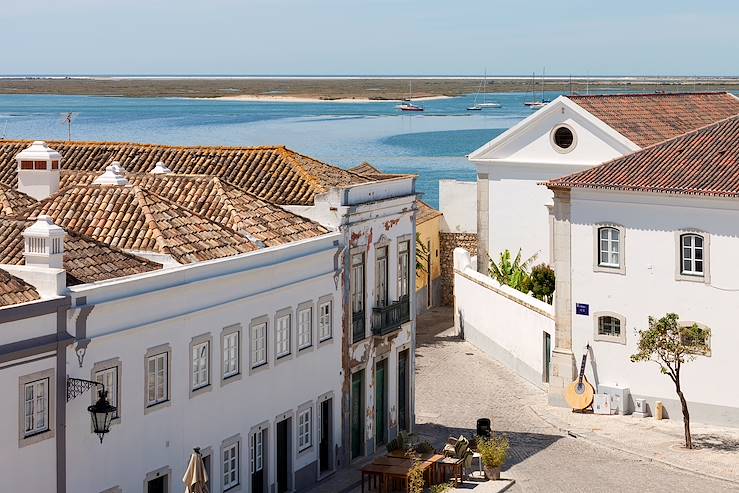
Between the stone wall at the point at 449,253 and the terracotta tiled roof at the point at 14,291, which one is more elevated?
the terracotta tiled roof at the point at 14,291

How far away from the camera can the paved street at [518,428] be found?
31.9 meters

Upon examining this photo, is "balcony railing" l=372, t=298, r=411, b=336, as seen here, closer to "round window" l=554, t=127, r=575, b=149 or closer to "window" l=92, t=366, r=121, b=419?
"window" l=92, t=366, r=121, b=419

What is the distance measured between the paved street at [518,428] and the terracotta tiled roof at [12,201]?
1101cm

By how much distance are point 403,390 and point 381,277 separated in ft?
10.4

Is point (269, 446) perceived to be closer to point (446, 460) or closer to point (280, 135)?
point (446, 460)

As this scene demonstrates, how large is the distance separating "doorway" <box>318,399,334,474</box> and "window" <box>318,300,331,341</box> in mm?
1358

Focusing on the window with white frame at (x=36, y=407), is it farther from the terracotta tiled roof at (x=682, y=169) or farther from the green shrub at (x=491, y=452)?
the terracotta tiled roof at (x=682, y=169)

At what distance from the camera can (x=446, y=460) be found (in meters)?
31.9

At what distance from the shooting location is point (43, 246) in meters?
23.7

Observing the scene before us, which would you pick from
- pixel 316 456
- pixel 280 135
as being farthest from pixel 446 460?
pixel 280 135

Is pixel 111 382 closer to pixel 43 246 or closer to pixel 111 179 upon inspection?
pixel 43 246

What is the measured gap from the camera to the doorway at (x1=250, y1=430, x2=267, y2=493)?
28.9m

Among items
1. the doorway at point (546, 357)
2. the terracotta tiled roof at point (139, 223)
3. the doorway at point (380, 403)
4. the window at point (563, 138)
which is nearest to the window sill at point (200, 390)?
the terracotta tiled roof at point (139, 223)

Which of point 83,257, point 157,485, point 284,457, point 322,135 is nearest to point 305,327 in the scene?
point 284,457
